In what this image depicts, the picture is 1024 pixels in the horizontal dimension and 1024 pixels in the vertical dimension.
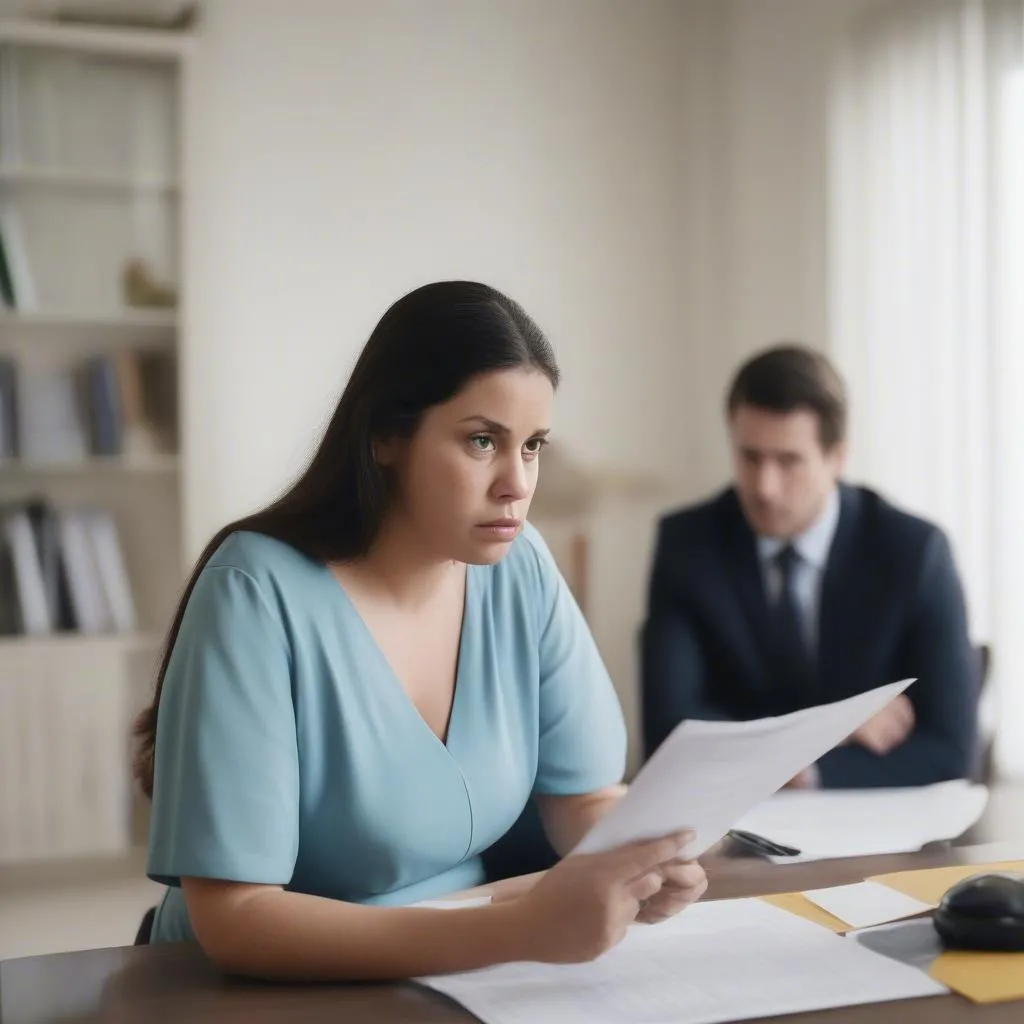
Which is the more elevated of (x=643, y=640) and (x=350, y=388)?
(x=350, y=388)

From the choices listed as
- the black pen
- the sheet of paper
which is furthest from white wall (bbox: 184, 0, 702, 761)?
the sheet of paper

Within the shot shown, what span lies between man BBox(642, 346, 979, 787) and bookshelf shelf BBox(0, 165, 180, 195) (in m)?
1.89

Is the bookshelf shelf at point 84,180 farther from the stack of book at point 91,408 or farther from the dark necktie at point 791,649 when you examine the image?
the dark necktie at point 791,649

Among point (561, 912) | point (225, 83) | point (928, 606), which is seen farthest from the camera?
point (225, 83)

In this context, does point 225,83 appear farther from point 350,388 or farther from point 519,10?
point 350,388

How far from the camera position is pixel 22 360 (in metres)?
3.56

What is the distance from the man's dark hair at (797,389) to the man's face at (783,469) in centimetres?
1

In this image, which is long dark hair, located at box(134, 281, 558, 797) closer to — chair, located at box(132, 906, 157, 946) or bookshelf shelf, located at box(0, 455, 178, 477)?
chair, located at box(132, 906, 157, 946)

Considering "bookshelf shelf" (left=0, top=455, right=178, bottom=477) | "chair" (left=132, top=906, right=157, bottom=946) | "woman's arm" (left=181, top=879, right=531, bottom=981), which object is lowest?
"chair" (left=132, top=906, right=157, bottom=946)

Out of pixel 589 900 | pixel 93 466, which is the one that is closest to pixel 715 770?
pixel 589 900

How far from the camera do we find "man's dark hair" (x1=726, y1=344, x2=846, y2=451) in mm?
2240

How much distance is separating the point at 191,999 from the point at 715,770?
1.33 feet

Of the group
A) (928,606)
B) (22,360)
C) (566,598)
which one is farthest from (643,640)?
(22,360)

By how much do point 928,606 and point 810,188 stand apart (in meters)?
1.99
